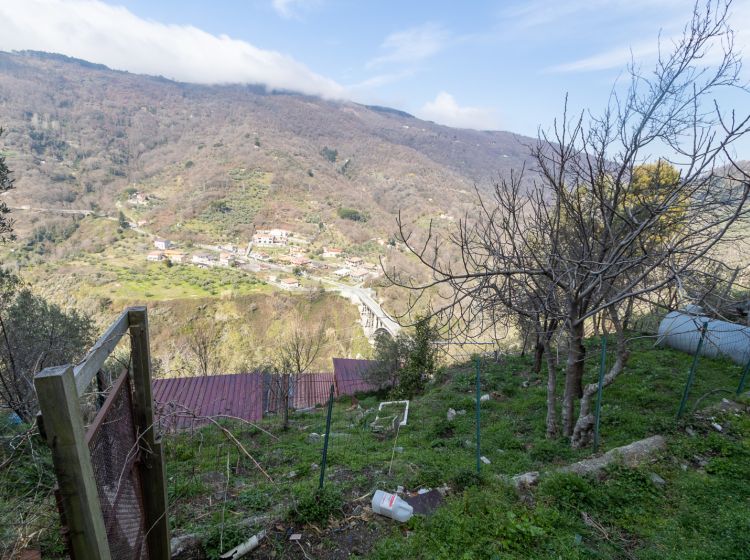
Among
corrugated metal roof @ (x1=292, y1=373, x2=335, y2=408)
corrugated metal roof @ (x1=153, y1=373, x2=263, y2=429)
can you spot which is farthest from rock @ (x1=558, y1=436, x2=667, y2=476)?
corrugated metal roof @ (x1=292, y1=373, x2=335, y2=408)

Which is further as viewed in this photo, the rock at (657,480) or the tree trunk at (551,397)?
the tree trunk at (551,397)

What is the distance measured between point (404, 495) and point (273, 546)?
1371 mm

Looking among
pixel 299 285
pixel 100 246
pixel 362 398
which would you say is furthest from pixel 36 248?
pixel 362 398

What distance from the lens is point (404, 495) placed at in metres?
3.83

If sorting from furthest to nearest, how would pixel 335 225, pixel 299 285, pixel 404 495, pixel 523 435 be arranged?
1. pixel 335 225
2. pixel 299 285
3. pixel 523 435
4. pixel 404 495

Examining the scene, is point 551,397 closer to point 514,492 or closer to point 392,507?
point 514,492

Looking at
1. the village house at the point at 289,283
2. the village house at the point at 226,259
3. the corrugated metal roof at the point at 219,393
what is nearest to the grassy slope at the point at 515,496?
the corrugated metal roof at the point at 219,393

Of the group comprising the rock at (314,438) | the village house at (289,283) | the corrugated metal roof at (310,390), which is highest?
the rock at (314,438)

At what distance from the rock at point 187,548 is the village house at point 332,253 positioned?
68042mm

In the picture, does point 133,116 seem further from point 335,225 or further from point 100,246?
point 335,225

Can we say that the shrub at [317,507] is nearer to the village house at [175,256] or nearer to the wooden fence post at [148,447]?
the wooden fence post at [148,447]

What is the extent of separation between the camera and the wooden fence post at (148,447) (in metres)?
1.94

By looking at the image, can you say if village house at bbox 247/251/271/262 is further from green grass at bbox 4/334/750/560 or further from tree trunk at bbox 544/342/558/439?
tree trunk at bbox 544/342/558/439

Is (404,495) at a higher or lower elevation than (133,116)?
lower
